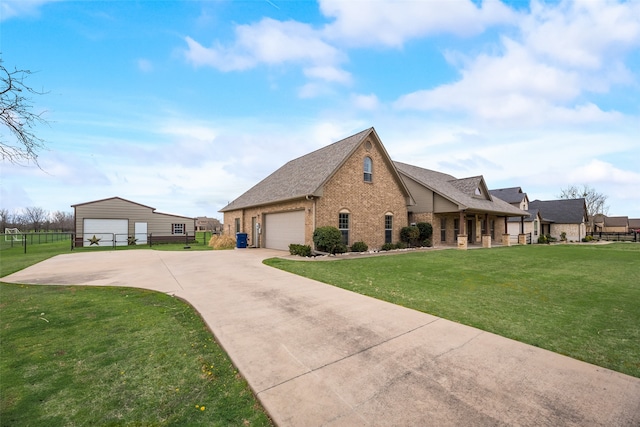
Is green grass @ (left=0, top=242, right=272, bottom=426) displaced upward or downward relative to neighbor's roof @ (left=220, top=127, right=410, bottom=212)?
downward

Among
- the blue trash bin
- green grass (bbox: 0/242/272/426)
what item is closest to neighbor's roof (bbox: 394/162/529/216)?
the blue trash bin

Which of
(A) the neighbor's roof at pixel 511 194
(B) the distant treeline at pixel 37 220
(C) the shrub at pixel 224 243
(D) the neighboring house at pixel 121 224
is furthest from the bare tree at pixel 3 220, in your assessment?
(A) the neighbor's roof at pixel 511 194

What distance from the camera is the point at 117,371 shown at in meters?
3.17

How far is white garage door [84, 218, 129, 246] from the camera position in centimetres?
2416

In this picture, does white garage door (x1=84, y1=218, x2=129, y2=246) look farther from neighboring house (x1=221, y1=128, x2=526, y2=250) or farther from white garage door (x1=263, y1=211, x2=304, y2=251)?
white garage door (x1=263, y1=211, x2=304, y2=251)

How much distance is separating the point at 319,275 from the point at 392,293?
2810 millimetres

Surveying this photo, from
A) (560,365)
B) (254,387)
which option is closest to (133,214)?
(254,387)

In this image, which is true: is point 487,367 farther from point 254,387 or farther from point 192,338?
point 192,338

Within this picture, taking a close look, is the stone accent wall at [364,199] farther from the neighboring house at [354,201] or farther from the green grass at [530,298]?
the green grass at [530,298]

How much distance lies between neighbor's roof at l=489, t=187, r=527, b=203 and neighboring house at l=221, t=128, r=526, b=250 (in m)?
12.3

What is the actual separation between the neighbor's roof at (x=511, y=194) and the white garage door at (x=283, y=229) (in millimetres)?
29544

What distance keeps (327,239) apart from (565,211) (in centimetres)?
4065

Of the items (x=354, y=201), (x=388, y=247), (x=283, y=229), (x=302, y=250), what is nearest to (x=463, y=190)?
(x=388, y=247)

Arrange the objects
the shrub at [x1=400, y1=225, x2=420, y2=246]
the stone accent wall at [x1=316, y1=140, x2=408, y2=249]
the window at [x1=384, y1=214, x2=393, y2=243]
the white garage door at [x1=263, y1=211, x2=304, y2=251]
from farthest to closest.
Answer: the shrub at [x1=400, y1=225, x2=420, y2=246], the window at [x1=384, y1=214, x2=393, y2=243], the white garage door at [x1=263, y1=211, x2=304, y2=251], the stone accent wall at [x1=316, y1=140, x2=408, y2=249]
